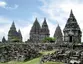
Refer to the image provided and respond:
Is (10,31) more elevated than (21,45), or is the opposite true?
(10,31)

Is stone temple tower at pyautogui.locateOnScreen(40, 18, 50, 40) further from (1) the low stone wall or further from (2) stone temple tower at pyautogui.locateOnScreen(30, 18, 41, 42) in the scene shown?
(1) the low stone wall

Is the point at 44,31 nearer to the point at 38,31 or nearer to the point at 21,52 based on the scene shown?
the point at 38,31

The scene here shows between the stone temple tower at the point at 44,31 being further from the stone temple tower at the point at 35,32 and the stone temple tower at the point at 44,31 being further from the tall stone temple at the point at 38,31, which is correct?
the stone temple tower at the point at 35,32

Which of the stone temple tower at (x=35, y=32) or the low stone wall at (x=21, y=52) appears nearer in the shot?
the low stone wall at (x=21, y=52)

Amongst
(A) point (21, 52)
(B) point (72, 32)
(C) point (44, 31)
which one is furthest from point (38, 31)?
(A) point (21, 52)

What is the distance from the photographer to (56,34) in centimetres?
10712

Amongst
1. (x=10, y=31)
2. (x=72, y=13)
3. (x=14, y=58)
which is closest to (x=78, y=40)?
(x=72, y=13)

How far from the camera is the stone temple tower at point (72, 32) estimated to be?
241ft

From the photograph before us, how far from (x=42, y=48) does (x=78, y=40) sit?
1347 cm

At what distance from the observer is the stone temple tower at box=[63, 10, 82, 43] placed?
73438 millimetres

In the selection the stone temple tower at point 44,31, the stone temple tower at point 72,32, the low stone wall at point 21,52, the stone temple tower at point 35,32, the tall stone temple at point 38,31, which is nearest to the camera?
the low stone wall at point 21,52

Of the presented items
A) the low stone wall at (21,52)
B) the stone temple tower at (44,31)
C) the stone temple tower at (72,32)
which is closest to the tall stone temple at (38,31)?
the stone temple tower at (44,31)

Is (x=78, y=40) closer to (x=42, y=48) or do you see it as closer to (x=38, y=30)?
(x=42, y=48)

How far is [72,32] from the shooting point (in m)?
73.4
